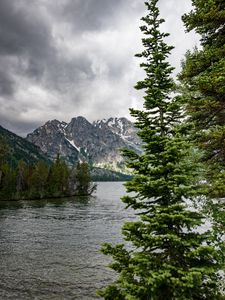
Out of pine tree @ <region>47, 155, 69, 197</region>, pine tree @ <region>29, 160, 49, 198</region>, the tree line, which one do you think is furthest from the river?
pine tree @ <region>47, 155, 69, 197</region>

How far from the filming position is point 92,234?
151ft

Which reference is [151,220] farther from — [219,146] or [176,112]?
[219,146]

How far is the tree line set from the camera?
112000mm

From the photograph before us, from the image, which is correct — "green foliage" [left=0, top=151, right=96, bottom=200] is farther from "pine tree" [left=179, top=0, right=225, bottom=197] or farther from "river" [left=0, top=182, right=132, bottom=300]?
"pine tree" [left=179, top=0, right=225, bottom=197]

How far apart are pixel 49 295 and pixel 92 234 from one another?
955 inches

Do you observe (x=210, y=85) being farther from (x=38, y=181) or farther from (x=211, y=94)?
(x=38, y=181)

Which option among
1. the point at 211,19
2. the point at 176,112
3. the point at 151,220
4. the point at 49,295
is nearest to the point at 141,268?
the point at 151,220

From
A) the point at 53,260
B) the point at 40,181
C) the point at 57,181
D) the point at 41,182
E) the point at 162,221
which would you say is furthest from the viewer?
the point at 57,181

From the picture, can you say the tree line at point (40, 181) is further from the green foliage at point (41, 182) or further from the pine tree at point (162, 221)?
the pine tree at point (162, 221)

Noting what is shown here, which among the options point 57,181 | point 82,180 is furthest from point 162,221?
point 82,180

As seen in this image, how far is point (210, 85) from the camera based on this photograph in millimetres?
13242

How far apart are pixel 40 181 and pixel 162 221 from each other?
11743 cm

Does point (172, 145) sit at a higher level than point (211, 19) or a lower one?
lower

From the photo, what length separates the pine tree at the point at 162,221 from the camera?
1052 cm
